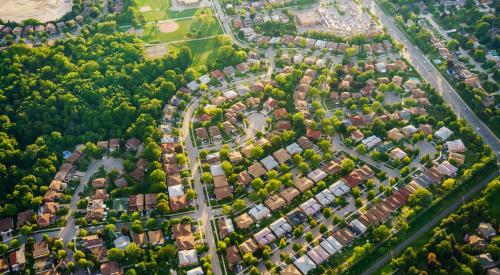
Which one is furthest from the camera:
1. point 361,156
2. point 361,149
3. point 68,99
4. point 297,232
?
point 68,99

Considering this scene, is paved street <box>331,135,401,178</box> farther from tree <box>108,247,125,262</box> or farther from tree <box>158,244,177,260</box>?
tree <box>108,247,125,262</box>

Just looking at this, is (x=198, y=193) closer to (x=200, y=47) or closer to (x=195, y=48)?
(x=195, y=48)

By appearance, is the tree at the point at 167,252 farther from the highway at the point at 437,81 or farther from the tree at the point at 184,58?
the highway at the point at 437,81

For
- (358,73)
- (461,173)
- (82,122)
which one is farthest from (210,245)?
(358,73)

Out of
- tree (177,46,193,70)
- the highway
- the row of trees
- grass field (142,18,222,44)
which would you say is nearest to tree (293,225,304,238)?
the row of trees

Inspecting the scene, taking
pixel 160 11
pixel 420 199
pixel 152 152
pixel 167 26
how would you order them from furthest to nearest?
pixel 160 11, pixel 167 26, pixel 152 152, pixel 420 199

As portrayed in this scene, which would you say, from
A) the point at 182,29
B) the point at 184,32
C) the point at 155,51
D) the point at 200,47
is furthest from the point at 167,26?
the point at 200,47

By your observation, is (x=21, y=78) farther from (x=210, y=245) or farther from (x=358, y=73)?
(x=358, y=73)
